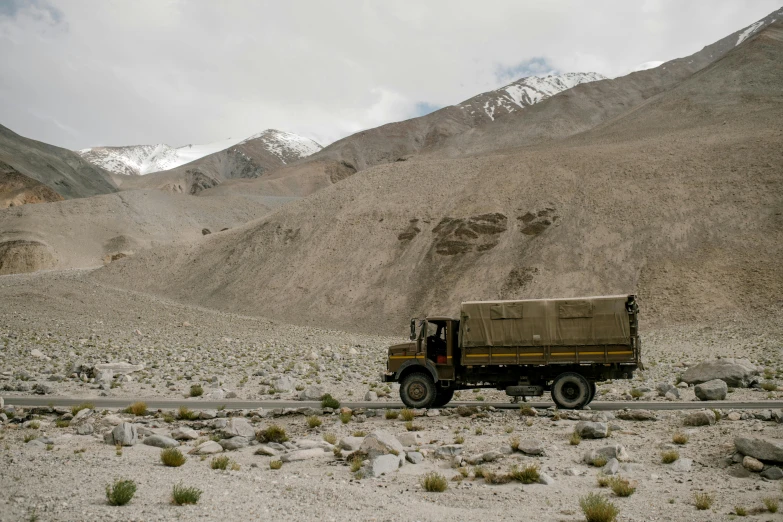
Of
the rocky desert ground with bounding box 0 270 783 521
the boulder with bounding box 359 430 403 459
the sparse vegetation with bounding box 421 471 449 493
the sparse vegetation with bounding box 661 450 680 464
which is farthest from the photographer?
the boulder with bounding box 359 430 403 459

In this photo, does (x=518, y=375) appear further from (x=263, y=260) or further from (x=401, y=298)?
(x=263, y=260)

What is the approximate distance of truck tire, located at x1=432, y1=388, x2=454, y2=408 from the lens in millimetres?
18547

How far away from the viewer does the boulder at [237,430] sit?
14.1m

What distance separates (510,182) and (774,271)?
28.5m

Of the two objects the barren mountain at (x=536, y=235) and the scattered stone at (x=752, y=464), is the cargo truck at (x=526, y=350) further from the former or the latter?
the barren mountain at (x=536, y=235)

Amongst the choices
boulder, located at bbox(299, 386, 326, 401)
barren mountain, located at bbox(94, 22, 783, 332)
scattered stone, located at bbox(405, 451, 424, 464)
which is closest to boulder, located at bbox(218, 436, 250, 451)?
scattered stone, located at bbox(405, 451, 424, 464)

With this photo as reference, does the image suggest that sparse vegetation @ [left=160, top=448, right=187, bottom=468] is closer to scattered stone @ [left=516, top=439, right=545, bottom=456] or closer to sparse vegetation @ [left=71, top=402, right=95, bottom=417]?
scattered stone @ [left=516, top=439, right=545, bottom=456]

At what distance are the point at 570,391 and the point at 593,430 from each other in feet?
13.6

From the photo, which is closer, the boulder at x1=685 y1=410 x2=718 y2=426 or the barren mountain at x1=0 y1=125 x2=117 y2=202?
the boulder at x1=685 y1=410 x2=718 y2=426

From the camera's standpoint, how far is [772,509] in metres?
8.41

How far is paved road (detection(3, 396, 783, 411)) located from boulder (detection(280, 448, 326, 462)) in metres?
6.75

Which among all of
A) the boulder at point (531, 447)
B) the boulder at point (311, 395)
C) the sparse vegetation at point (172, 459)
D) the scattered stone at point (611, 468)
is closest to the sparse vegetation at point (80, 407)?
the boulder at point (311, 395)

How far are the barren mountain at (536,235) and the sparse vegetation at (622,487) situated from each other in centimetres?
4052

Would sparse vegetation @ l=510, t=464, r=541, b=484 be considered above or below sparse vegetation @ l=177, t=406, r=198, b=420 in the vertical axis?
above
